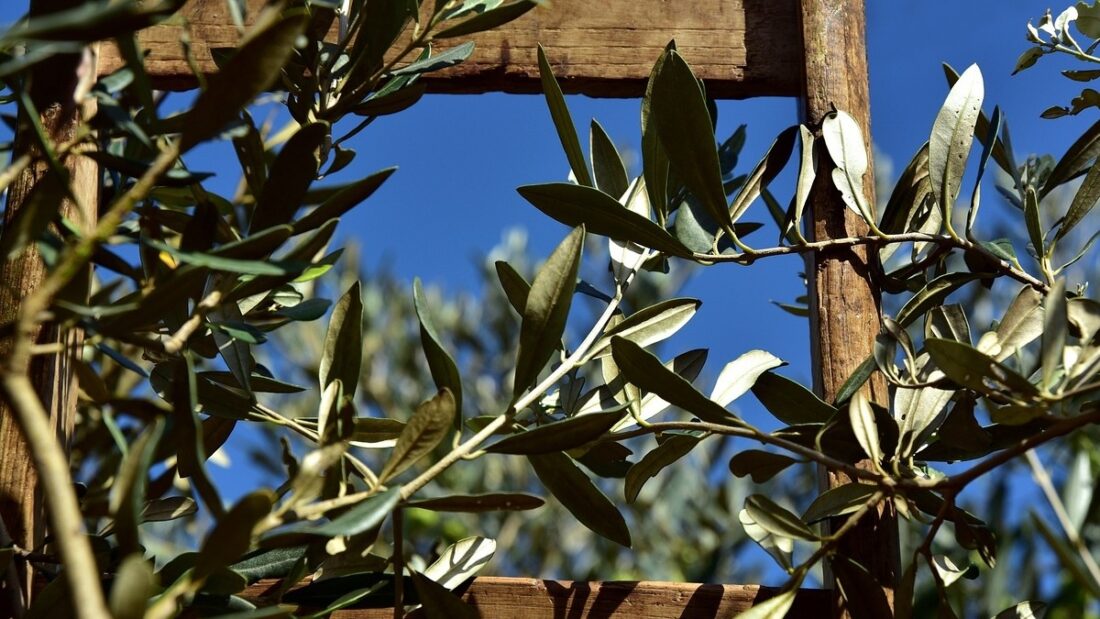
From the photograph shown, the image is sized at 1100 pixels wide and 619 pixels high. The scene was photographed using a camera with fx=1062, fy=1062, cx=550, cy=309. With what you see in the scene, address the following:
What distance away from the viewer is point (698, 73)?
88 centimetres

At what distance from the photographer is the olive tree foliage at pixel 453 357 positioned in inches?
17.8

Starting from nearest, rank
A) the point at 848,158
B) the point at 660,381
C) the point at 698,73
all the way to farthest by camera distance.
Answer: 1. the point at 660,381
2. the point at 848,158
3. the point at 698,73

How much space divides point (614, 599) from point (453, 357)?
198 mm

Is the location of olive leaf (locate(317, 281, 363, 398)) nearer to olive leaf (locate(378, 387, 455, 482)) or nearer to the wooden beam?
olive leaf (locate(378, 387, 455, 482))

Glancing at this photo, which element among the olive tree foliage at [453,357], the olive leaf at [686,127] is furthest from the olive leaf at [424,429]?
the olive leaf at [686,127]

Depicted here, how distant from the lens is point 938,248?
76cm

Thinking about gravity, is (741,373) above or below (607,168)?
below

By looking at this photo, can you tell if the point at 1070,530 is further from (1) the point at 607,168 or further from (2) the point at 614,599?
(1) the point at 607,168

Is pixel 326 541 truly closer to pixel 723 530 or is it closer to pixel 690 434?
pixel 690 434

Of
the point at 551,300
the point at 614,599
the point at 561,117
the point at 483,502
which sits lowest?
the point at 614,599

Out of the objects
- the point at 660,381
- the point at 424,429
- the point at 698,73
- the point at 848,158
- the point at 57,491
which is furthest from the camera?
the point at 698,73

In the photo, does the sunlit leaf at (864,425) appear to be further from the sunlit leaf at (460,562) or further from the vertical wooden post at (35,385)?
the vertical wooden post at (35,385)

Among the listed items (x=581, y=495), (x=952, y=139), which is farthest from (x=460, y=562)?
(x=952, y=139)

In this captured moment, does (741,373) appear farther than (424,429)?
Yes
